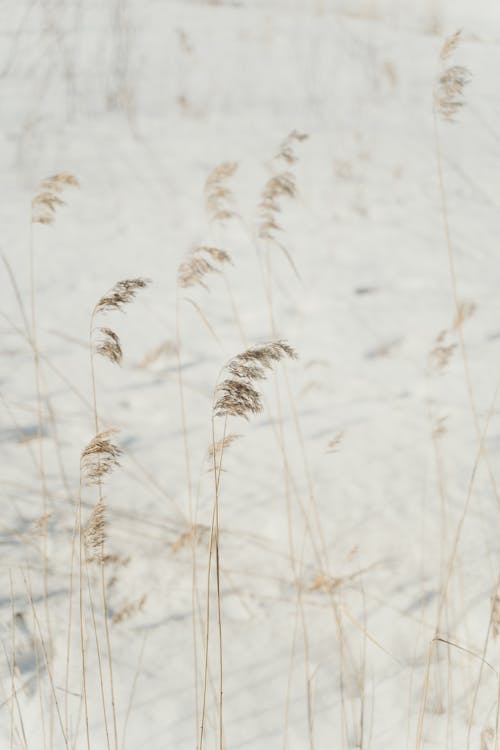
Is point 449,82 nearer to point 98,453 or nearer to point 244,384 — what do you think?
point 244,384

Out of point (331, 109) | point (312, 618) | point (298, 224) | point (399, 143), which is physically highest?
point (331, 109)

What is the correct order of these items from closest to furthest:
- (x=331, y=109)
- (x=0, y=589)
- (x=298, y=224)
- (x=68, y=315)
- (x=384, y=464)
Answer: (x=0, y=589), (x=384, y=464), (x=68, y=315), (x=298, y=224), (x=331, y=109)

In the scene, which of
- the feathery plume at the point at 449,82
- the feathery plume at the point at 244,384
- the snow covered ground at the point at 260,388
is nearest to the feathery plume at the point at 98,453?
the feathery plume at the point at 244,384

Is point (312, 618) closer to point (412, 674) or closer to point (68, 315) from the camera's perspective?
point (412, 674)

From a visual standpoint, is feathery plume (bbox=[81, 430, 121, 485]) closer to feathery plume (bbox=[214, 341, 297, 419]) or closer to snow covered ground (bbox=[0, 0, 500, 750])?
feathery plume (bbox=[214, 341, 297, 419])

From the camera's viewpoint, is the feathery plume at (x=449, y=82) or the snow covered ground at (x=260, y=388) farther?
the feathery plume at (x=449, y=82)

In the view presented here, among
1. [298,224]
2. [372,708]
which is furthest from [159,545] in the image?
[298,224]

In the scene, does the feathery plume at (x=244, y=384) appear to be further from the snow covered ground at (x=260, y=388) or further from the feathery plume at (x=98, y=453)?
the snow covered ground at (x=260, y=388)

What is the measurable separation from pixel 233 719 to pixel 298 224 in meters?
2.68

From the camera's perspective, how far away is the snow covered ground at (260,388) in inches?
59.6

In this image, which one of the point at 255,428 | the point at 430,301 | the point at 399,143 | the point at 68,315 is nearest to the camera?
the point at 255,428

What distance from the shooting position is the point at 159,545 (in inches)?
73.0

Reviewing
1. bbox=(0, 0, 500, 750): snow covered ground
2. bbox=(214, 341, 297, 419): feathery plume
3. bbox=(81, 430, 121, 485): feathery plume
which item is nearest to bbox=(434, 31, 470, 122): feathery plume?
bbox=(0, 0, 500, 750): snow covered ground

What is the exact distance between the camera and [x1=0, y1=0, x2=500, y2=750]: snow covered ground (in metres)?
1.51
